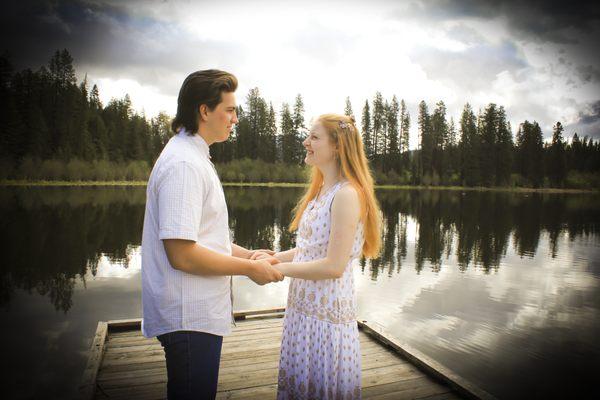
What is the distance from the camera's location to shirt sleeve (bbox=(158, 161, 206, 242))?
169 cm

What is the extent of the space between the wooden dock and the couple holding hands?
1.42 m

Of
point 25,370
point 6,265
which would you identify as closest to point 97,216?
point 6,265

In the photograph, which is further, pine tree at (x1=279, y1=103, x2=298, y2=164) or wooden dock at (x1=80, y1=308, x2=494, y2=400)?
pine tree at (x1=279, y1=103, x2=298, y2=164)

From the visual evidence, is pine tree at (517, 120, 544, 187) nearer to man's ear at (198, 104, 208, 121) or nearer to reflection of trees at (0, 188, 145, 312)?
reflection of trees at (0, 188, 145, 312)

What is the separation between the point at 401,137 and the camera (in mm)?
80500

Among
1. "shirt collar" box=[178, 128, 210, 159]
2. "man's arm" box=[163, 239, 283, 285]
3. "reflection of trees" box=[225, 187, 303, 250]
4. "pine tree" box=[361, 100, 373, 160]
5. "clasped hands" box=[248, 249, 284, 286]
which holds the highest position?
"pine tree" box=[361, 100, 373, 160]

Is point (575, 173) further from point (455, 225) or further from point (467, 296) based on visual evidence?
point (467, 296)

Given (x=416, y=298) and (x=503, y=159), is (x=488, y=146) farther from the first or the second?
(x=416, y=298)

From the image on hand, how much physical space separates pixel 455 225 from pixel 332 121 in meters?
23.6

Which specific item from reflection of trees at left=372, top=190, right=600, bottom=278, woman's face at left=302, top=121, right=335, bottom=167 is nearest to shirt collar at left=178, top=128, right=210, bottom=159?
woman's face at left=302, top=121, right=335, bottom=167

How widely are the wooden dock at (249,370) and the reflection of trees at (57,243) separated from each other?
5419 mm

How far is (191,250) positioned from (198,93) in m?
0.80

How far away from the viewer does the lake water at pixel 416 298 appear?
6.58 meters

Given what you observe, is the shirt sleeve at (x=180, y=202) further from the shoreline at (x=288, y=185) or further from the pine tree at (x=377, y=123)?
the pine tree at (x=377, y=123)
